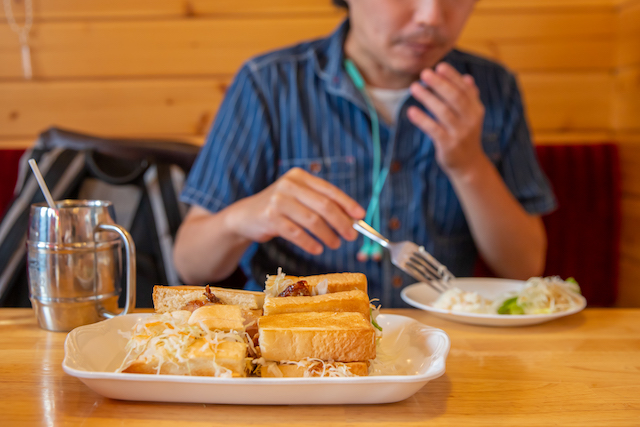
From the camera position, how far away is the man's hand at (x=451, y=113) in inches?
49.8

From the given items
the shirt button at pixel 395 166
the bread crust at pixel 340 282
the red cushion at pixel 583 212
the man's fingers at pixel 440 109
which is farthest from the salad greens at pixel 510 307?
the red cushion at pixel 583 212

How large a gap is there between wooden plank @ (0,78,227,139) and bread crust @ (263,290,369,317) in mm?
1556

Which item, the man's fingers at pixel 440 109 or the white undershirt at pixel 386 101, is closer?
the man's fingers at pixel 440 109

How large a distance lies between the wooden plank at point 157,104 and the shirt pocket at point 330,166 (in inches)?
29.4

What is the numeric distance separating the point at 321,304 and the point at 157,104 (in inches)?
64.9

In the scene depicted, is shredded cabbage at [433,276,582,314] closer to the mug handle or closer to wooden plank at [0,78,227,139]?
the mug handle

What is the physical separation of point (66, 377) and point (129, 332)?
0.29ft

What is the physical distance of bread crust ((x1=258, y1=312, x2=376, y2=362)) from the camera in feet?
2.00

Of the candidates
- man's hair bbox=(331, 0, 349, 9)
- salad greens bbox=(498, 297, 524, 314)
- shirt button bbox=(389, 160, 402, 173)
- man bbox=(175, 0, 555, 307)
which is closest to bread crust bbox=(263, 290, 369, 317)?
salad greens bbox=(498, 297, 524, 314)

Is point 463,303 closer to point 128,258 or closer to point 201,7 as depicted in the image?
point 128,258

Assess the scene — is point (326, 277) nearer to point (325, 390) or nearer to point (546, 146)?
point (325, 390)

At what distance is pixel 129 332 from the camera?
2.40ft

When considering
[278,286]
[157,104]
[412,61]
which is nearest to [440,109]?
[412,61]

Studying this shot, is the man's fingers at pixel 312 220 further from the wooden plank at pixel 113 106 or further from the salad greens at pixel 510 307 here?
the wooden plank at pixel 113 106
